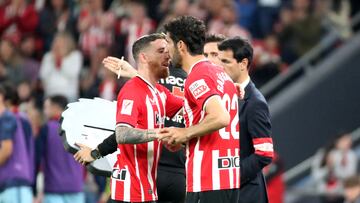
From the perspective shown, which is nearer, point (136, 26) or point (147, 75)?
point (147, 75)

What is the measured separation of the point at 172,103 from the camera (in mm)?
9461

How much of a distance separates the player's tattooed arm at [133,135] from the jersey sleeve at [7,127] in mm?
3653

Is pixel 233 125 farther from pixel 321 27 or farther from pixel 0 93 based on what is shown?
pixel 321 27

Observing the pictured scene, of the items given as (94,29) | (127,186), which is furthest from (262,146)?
(94,29)

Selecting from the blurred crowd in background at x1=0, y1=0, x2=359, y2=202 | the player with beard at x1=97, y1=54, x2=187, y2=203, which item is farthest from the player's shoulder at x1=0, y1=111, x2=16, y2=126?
the blurred crowd in background at x1=0, y1=0, x2=359, y2=202

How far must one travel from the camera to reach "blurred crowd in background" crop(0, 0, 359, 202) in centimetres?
1759

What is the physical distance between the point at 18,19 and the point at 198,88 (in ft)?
36.7

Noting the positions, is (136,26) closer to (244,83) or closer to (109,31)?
(109,31)

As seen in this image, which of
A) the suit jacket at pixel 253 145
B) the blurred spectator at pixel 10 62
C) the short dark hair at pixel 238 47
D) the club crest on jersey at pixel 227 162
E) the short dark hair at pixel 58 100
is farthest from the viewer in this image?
the blurred spectator at pixel 10 62

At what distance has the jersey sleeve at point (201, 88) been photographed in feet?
27.7

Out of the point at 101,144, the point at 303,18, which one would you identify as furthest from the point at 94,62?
the point at 101,144

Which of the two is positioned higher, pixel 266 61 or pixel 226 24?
pixel 226 24

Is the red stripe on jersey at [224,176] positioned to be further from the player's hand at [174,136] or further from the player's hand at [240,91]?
the player's hand at [240,91]

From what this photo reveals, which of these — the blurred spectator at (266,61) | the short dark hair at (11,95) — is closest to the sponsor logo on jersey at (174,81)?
the short dark hair at (11,95)
